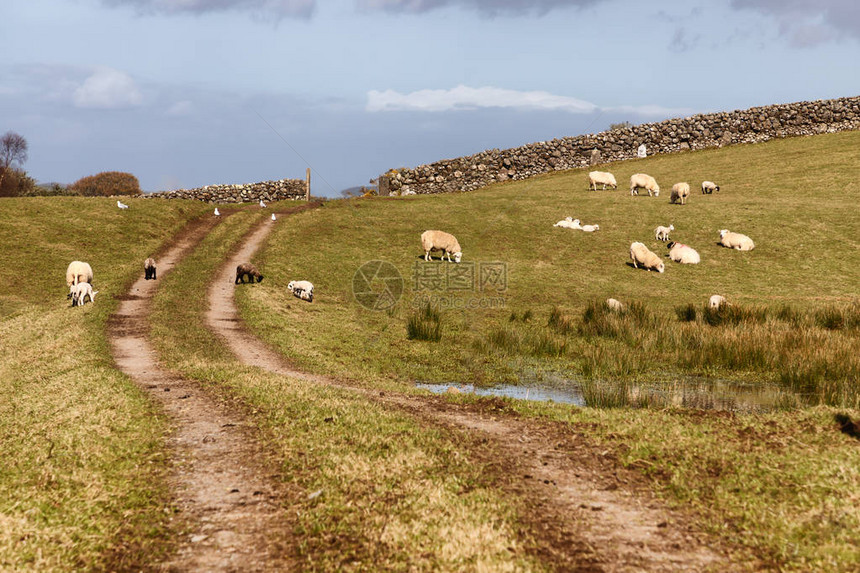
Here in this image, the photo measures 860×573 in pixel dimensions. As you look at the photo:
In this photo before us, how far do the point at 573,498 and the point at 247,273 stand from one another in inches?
724

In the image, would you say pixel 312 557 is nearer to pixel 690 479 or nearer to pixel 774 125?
pixel 690 479

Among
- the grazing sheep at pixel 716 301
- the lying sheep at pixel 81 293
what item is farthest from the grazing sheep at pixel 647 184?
the lying sheep at pixel 81 293

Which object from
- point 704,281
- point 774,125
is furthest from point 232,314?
point 774,125

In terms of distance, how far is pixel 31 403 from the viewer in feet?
34.6

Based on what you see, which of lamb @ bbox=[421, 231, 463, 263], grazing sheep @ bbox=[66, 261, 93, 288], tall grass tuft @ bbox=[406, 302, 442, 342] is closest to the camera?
tall grass tuft @ bbox=[406, 302, 442, 342]

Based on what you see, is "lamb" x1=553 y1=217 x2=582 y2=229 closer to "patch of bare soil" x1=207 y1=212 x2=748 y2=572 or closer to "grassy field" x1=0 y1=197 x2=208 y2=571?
"grassy field" x1=0 y1=197 x2=208 y2=571

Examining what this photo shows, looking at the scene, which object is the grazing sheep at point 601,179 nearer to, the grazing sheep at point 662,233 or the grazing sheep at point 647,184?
the grazing sheep at point 647,184

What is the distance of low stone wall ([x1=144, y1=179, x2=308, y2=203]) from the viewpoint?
46.2m

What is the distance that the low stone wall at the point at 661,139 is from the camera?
52750mm

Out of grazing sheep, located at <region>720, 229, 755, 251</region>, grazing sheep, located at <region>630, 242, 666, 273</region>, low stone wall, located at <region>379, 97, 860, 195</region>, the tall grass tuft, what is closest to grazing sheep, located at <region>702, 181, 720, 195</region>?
grazing sheep, located at <region>720, 229, 755, 251</region>

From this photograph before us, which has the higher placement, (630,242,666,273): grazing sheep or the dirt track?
(630,242,666,273): grazing sheep

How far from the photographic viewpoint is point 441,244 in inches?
1030

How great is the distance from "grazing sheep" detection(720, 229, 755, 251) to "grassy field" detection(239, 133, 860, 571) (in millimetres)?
501

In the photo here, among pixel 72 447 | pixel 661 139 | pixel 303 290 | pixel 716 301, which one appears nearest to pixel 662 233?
pixel 716 301
